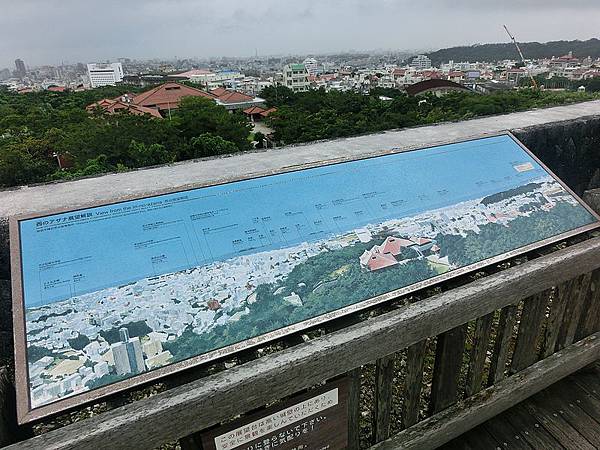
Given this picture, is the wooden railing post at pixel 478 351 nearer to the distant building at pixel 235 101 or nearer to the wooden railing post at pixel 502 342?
the wooden railing post at pixel 502 342

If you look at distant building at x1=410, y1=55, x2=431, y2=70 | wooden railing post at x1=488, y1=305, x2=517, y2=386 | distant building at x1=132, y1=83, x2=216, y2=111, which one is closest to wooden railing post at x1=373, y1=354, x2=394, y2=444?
wooden railing post at x1=488, y1=305, x2=517, y2=386

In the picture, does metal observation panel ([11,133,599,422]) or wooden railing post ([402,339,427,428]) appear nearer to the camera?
metal observation panel ([11,133,599,422])

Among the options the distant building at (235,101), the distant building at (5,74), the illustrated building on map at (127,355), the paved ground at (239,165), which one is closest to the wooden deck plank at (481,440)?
the paved ground at (239,165)

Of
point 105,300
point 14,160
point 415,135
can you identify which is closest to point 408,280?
point 105,300

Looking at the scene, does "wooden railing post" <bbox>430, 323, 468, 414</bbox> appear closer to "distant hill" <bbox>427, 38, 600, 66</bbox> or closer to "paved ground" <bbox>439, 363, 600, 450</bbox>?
"paved ground" <bbox>439, 363, 600, 450</bbox>

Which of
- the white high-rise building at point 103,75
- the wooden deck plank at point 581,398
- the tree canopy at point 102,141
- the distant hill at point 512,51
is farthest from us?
the white high-rise building at point 103,75

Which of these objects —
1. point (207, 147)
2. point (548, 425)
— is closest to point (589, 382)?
point (548, 425)
